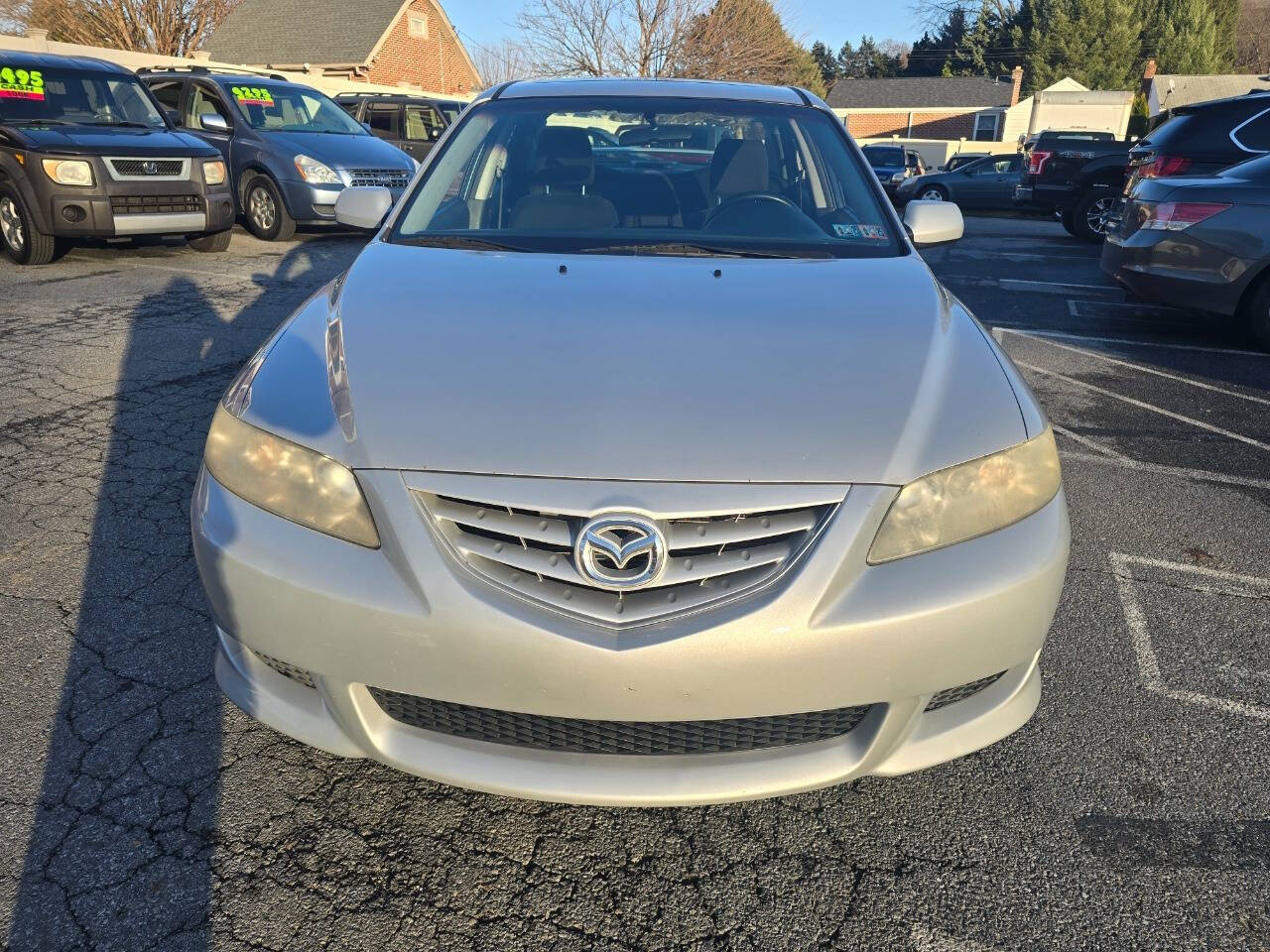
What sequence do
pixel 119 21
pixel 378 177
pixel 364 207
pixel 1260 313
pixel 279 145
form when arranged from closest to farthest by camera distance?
pixel 364 207, pixel 1260 313, pixel 279 145, pixel 378 177, pixel 119 21

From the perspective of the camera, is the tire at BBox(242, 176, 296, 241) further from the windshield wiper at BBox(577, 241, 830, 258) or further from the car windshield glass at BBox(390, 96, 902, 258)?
the windshield wiper at BBox(577, 241, 830, 258)

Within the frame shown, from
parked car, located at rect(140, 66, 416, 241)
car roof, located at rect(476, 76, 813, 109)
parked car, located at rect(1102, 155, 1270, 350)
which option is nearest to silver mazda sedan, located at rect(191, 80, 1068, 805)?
car roof, located at rect(476, 76, 813, 109)

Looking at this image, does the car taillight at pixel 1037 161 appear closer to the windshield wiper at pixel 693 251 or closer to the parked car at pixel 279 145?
the parked car at pixel 279 145

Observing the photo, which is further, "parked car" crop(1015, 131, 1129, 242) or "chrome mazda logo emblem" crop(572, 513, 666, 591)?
"parked car" crop(1015, 131, 1129, 242)

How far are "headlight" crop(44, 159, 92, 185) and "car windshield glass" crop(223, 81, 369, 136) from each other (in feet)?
9.77

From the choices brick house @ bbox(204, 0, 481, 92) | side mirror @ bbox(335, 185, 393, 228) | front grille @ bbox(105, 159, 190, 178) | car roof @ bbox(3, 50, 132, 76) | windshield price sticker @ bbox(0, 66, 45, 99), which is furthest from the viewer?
brick house @ bbox(204, 0, 481, 92)

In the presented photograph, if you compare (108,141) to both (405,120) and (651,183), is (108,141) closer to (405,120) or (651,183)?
(651,183)

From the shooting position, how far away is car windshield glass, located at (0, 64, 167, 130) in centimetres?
856

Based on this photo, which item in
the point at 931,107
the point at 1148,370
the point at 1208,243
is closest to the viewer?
the point at 1148,370

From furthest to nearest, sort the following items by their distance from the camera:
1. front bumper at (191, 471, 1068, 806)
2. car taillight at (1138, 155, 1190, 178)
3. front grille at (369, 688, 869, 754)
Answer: car taillight at (1138, 155, 1190, 178), front grille at (369, 688, 869, 754), front bumper at (191, 471, 1068, 806)

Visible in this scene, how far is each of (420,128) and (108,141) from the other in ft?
25.8

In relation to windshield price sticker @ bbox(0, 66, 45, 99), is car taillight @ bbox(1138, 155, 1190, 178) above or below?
below

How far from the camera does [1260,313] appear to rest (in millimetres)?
6566

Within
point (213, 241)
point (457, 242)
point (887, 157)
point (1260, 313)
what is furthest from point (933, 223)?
point (887, 157)
